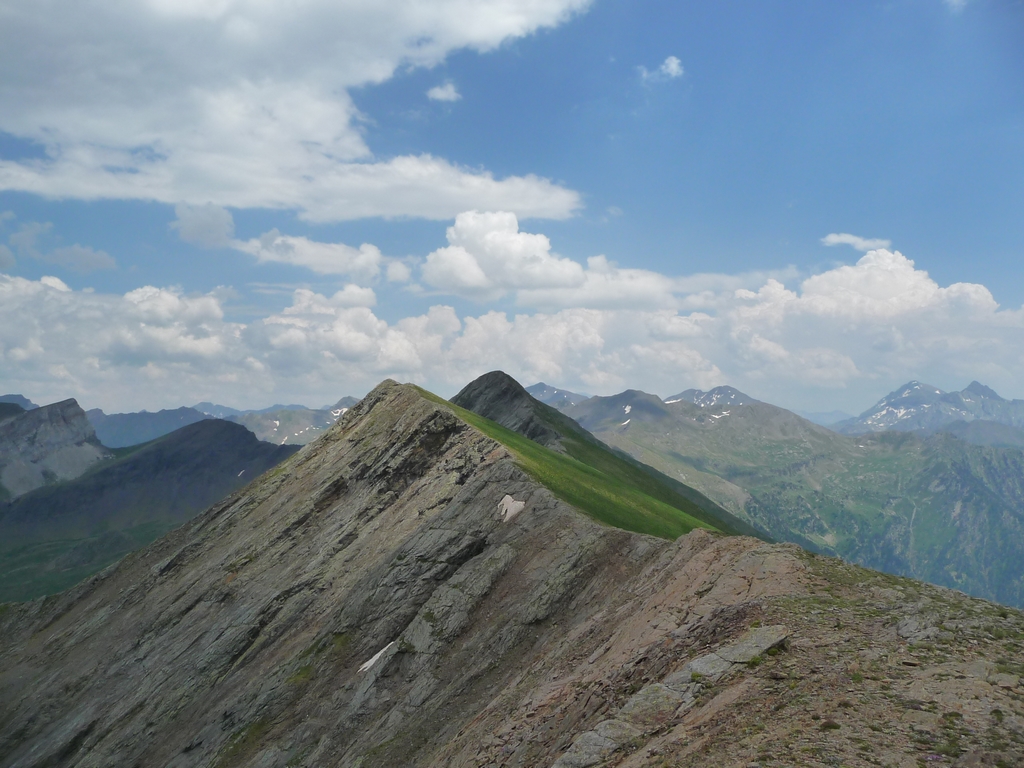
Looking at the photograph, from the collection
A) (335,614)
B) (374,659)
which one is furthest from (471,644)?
(335,614)

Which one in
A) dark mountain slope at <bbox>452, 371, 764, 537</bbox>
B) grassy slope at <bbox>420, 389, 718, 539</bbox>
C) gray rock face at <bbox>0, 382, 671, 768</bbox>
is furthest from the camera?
dark mountain slope at <bbox>452, 371, 764, 537</bbox>

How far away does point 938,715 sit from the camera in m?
18.0

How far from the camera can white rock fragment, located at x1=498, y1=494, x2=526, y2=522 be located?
52.0 meters

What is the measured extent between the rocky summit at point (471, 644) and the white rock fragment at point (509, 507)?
0.70ft

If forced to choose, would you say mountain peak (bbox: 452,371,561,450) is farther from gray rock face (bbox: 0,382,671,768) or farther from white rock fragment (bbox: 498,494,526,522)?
white rock fragment (bbox: 498,494,526,522)

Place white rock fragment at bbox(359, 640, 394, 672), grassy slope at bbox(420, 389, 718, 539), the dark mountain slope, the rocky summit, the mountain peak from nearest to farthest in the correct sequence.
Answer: the rocky summit → white rock fragment at bbox(359, 640, 394, 672) → grassy slope at bbox(420, 389, 718, 539) → the dark mountain slope → the mountain peak

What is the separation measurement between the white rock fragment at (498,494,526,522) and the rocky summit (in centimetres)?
21

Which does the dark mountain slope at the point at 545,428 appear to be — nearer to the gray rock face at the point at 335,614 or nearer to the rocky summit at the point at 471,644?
the gray rock face at the point at 335,614

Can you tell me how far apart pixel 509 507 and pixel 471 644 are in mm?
12913

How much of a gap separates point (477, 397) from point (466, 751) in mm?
109608

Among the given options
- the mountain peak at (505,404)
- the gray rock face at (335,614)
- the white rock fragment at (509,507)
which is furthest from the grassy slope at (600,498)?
the mountain peak at (505,404)

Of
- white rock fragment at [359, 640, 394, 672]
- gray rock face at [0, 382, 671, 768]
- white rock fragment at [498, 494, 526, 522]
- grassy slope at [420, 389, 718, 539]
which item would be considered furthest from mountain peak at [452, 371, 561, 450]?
white rock fragment at [359, 640, 394, 672]

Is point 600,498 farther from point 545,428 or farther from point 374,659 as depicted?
point 545,428

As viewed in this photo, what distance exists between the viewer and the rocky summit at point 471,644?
20094 mm
